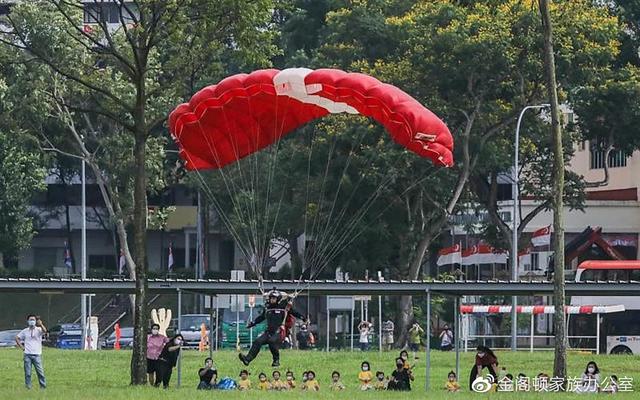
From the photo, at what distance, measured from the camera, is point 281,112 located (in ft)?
113

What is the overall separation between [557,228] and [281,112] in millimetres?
6990

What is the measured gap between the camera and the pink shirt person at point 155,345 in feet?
108

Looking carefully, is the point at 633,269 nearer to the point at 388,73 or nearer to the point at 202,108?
the point at 388,73

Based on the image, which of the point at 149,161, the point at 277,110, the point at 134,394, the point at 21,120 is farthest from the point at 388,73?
the point at 134,394

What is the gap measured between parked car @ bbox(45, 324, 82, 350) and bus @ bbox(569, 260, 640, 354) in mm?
22162

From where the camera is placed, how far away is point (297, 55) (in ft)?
209

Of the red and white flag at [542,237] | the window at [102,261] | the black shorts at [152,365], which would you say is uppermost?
the red and white flag at [542,237]

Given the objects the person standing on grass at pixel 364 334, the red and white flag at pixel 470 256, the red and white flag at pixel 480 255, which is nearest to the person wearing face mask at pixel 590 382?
the person standing on grass at pixel 364 334

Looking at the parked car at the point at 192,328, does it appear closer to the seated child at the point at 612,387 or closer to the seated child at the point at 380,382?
the seated child at the point at 380,382

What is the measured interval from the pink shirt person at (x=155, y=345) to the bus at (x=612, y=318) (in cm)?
2925

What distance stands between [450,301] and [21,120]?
27.3 metres

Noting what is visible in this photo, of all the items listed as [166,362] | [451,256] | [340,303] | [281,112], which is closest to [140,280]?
[166,362]

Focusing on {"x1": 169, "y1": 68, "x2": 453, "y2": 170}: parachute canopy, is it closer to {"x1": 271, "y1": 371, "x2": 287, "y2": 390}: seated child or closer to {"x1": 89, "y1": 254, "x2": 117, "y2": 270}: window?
{"x1": 271, "y1": 371, "x2": 287, "y2": 390}: seated child

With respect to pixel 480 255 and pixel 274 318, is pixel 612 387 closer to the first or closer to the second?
pixel 274 318
